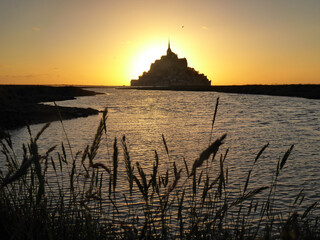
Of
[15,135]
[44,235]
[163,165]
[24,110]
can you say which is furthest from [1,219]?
[24,110]

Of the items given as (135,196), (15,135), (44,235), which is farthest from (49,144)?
(44,235)

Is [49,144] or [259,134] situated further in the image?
[259,134]

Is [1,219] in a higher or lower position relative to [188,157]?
higher

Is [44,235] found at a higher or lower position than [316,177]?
higher

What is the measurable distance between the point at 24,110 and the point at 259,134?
23.1 meters

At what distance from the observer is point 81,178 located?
1094 centimetres

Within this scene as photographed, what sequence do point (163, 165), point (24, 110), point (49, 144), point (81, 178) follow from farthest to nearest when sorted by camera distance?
point (24, 110)
point (49, 144)
point (163, 165)
point (81, 178)

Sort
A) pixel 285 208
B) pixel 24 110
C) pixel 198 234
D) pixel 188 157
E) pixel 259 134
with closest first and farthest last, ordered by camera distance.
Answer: pixel 198 234
pixel 285 208
pixel 188 157
pixel 259 134
pixel 24 110

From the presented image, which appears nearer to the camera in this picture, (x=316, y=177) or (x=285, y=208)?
(x=285, y=208)

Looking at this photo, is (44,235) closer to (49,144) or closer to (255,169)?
(255,169)

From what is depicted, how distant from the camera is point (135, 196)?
905 centimetres

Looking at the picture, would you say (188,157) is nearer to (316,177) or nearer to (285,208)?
(316,177)

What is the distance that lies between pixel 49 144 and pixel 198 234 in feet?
54.2

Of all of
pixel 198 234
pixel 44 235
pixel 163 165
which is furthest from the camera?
pixel 163 165
